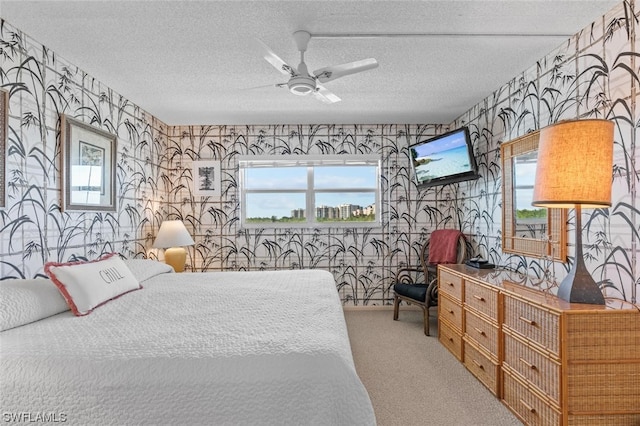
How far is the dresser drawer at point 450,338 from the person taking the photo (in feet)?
9.60

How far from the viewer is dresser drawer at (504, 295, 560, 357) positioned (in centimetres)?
178

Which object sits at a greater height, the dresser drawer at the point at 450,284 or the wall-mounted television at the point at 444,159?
the wall-mounted television at the point at 444,159

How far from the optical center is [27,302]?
5.80ft

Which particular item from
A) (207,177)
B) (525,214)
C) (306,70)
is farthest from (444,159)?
(207,177)

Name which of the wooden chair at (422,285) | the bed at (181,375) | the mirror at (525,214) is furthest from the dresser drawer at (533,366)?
the wooden chair at (422,285)

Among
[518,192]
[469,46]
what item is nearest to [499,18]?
[469,46]

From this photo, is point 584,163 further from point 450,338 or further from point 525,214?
point 450,338

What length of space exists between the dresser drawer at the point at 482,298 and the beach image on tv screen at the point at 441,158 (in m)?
1.35

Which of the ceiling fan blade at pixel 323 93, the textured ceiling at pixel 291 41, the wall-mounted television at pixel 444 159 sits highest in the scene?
the textured ceiling at pixel 291 41

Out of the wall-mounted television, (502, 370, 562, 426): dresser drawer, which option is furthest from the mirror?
(502, 370, 562, 426): dresser drawer

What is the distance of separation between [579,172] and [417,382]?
1830mm

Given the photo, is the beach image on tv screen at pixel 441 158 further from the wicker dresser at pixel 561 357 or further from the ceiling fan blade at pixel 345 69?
the ceiling fan blade at pixel 345 69

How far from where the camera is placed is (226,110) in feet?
12.7

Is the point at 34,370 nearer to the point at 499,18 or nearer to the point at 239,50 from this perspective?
the point at 239,50
